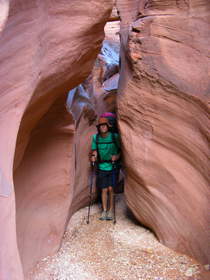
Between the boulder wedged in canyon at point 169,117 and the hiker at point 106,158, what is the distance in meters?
0.57

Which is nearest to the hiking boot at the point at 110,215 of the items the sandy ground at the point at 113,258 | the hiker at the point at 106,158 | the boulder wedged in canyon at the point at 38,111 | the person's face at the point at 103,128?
the hiker at the point at 106,158

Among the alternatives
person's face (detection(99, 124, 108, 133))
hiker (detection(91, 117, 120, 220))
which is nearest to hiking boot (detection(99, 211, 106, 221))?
hiker (detection(91, 117, 120, 220))

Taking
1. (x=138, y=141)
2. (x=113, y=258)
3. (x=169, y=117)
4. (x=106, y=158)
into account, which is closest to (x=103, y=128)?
(x=106, y=158)

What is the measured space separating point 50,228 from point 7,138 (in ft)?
7.42

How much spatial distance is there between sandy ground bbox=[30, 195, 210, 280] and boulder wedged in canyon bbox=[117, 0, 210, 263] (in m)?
0.17

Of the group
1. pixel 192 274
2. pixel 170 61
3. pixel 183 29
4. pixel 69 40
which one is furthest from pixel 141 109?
pixel 192 274

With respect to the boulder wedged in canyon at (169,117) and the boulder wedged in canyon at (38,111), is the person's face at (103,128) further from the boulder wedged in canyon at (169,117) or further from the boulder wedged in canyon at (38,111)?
the boulder wedged in canyon at (38,111)

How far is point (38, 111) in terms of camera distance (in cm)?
309

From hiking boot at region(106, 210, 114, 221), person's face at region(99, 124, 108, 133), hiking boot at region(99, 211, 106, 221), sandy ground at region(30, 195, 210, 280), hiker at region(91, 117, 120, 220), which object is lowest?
hiking boot at region(106, 210, 114, 221)

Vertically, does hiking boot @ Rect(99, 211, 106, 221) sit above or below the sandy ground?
below

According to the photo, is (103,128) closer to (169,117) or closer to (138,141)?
(138,141)

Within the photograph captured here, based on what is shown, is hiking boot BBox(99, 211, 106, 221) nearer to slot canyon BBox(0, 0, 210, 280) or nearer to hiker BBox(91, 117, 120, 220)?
hiker BBox(91, 117, 120, 220)

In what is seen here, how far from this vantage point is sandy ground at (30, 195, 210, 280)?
11.4ft

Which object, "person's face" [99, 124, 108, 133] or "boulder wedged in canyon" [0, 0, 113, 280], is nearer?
"boulder wedged in canyon" [0, 0, 113, 280]
